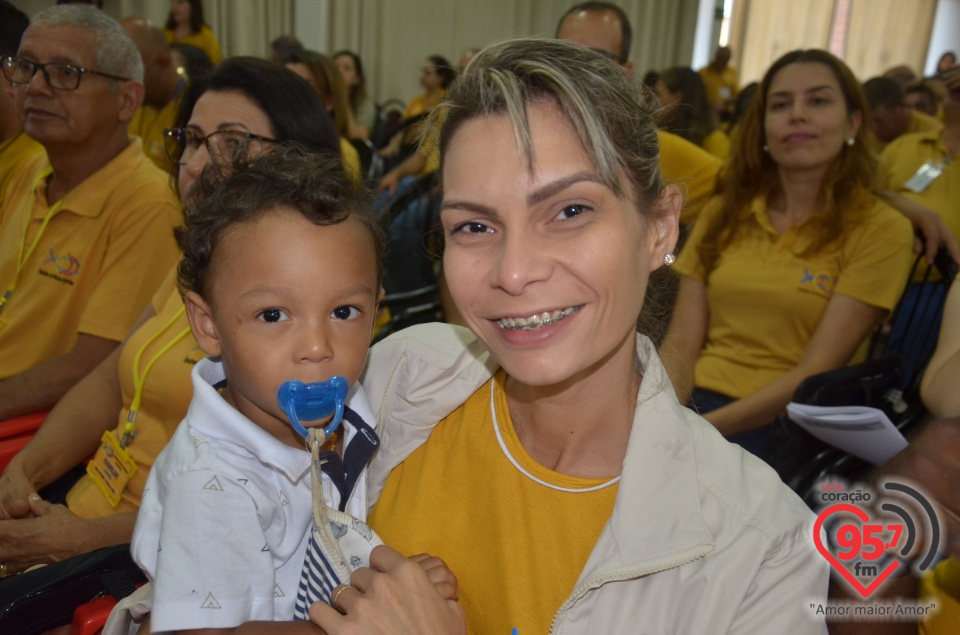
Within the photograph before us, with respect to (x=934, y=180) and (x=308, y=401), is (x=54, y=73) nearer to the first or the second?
(x=308, y=401)

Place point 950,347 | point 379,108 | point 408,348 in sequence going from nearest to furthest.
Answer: point 408,348, point 950,347, point 379,108

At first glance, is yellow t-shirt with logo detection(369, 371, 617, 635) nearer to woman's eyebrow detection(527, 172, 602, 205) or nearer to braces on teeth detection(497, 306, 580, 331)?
braces on teeth detection(497, 306, 580, 331)

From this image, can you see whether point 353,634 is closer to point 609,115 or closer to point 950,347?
point 609,115

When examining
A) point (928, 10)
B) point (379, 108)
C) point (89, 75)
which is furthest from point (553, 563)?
point (928, 10)

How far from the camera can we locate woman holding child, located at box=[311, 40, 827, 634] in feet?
3.10

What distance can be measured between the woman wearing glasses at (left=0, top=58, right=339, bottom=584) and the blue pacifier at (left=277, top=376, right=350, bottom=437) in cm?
55

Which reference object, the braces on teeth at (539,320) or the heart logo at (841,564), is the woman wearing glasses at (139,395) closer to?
the braces on teeth at (539,320)

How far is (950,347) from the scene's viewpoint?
57.6 inches

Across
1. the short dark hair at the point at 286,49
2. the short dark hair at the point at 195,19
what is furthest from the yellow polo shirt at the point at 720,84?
the short dark hair at the point at 195,19

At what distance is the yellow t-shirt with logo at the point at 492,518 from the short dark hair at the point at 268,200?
32 cm

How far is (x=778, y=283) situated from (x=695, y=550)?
155 centimetres

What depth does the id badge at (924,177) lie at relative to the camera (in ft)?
10.9

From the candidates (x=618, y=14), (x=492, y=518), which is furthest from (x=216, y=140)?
(x=618, y=14)

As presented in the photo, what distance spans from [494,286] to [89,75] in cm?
187
